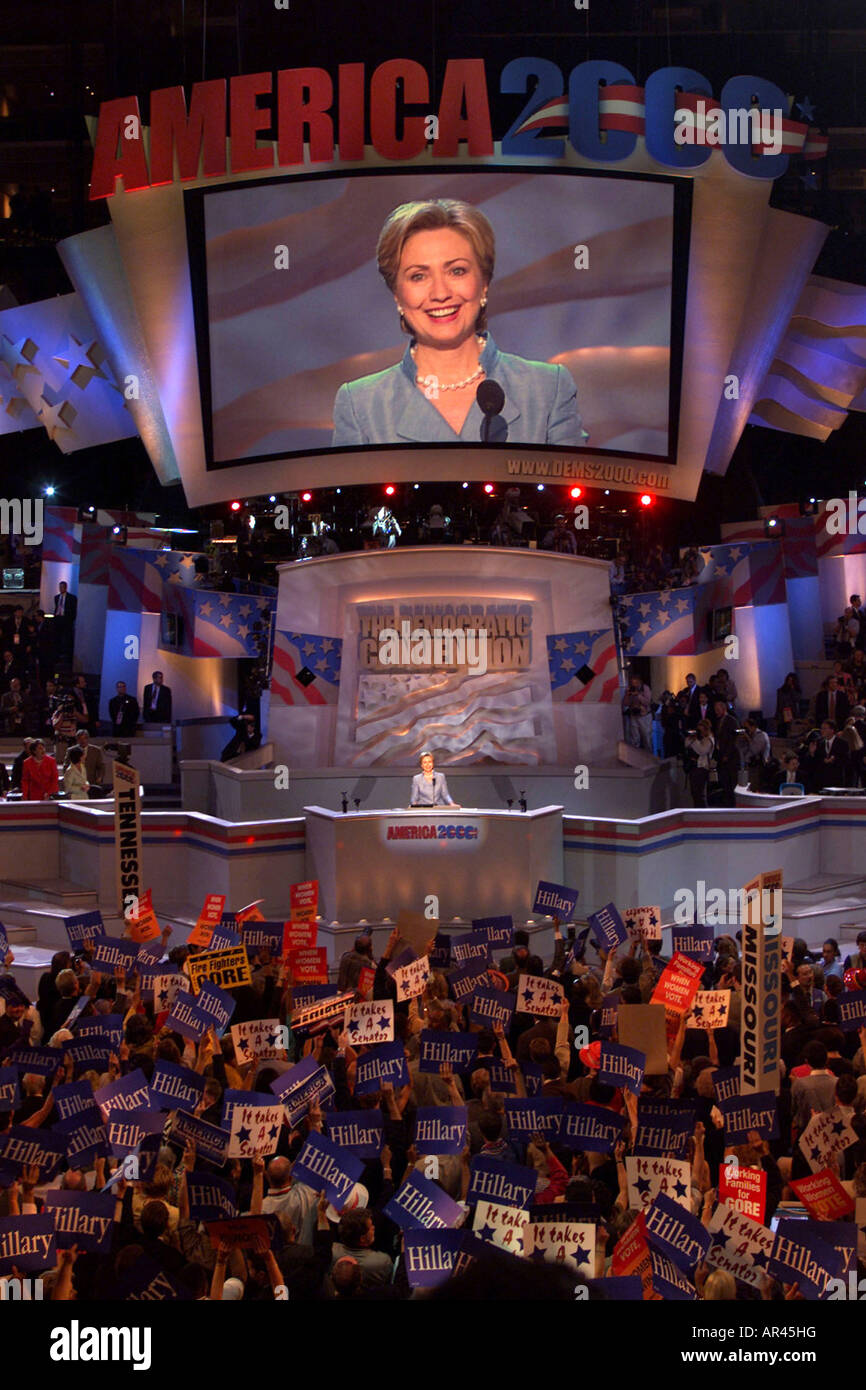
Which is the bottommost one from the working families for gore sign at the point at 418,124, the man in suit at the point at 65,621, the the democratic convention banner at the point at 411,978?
the the democratic convention banner at the point at 411,978

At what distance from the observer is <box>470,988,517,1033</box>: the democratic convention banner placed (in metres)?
9.84

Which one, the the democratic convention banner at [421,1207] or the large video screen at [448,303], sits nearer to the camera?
the the democratic convention banner at [421,1207]

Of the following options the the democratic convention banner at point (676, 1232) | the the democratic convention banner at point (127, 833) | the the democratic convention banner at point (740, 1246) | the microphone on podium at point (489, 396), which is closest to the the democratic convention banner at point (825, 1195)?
the the democratic convention banner at point (740, 1246)

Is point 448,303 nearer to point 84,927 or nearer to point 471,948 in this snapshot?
point 84,927

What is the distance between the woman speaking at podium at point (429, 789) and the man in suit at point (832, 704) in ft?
20.6

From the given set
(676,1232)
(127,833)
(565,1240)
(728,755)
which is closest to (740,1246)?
(676,1232)

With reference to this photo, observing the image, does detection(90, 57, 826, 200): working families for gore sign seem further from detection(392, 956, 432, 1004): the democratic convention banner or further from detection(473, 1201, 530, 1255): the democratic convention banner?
detection(473, 1201, 530, 1255): the democratic convention banner

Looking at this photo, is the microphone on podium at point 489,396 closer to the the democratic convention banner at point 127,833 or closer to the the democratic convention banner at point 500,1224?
the the democratic convention banner at point 127,833

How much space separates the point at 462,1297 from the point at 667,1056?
21.7ft

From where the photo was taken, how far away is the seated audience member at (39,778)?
1891 centimetres

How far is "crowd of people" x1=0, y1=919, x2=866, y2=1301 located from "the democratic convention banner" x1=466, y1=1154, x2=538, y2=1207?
0.01m

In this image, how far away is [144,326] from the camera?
78.0ft

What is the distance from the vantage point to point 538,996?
33.1 ft

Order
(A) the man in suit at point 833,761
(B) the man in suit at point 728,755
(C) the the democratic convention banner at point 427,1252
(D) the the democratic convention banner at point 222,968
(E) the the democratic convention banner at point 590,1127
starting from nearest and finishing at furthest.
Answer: (C) the the democratic convention banner at point 427,1252 < (E) the the democratic convention banner at point 590,1127 < (D) the the democratic convention banner at point 222,968 < (A) the man in suit at point 833,761 < (B) the man in suit at point 728,755
